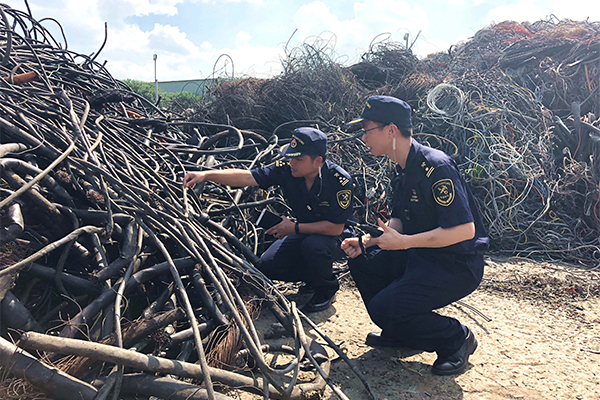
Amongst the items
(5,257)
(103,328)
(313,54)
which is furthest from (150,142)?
(313,54)

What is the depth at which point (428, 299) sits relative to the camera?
90.2 inches

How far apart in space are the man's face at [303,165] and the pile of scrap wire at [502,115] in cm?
134

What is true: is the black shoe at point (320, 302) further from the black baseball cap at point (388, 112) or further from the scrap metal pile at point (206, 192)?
the black baseball cap at point (388, 112)

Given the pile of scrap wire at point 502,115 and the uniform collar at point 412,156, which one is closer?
the uniform collar at point 412,156

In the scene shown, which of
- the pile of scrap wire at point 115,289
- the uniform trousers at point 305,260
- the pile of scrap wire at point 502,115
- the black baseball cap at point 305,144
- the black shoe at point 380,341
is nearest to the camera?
the pile of scrap wire at point 115,289

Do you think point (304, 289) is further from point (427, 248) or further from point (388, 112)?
point (388, 112)

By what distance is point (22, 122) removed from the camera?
2.45m

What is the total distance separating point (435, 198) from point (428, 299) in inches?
23.2

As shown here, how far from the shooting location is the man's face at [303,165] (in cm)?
299

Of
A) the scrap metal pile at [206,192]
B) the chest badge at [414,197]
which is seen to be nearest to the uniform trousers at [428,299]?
the chest badge at [414,197]

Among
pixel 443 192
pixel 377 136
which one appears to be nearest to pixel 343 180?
pixel 377 136

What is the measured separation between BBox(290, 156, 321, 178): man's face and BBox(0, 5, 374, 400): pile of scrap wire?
2.34 feet

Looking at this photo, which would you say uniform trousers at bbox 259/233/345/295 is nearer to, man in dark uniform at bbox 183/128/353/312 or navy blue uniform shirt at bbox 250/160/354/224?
man in dark uniform at bbox 183/128/353/312

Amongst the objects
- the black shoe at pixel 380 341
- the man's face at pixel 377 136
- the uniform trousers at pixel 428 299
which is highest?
the man's face at pixel 377 136
